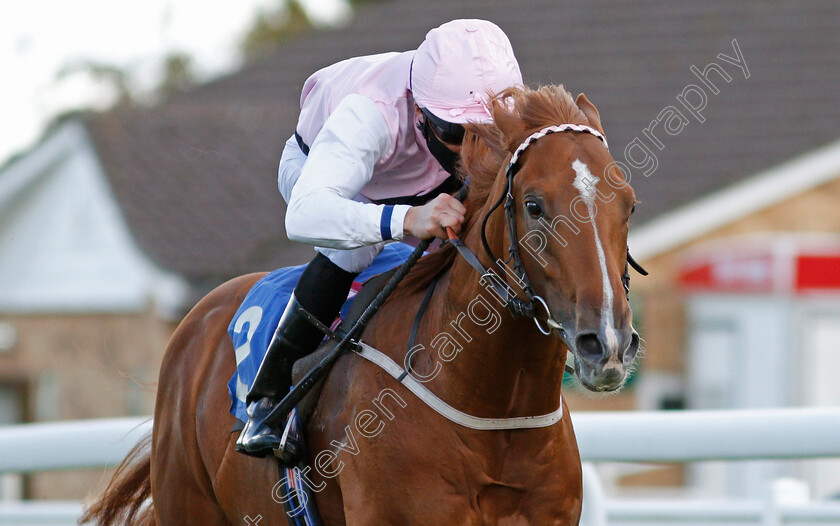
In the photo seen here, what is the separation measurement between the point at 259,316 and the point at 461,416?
3.58 feet

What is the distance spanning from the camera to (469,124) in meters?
3.08

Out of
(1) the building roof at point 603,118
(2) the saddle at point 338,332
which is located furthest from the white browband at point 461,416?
(1) the building roof at point 603,118

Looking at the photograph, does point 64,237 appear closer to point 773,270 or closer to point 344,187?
point 773,270

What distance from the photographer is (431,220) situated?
2.95 meters

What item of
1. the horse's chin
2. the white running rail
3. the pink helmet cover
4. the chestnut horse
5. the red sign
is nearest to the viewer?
the horse's chin

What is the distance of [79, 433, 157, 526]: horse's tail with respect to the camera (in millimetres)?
4430

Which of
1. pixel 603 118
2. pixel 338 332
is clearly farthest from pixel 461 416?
pixel 603 118

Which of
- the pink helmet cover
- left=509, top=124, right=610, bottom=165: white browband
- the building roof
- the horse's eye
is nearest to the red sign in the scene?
the building roof

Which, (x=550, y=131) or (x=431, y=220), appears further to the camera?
(x=431, y=220)

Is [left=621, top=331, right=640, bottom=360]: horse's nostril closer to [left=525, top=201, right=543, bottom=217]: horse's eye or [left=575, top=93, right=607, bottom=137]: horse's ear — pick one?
[left=525, top=201, right=543, bottom=217]: horse's eye

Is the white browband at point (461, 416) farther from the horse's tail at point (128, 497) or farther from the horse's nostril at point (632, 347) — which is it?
the horse's tail at point (128, 497)

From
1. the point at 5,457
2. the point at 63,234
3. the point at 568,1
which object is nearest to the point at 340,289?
the point at 5,457

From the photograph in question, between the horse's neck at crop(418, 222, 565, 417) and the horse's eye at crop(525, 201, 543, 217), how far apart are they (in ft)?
1.02

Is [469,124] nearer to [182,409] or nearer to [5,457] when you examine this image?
[182,409]
